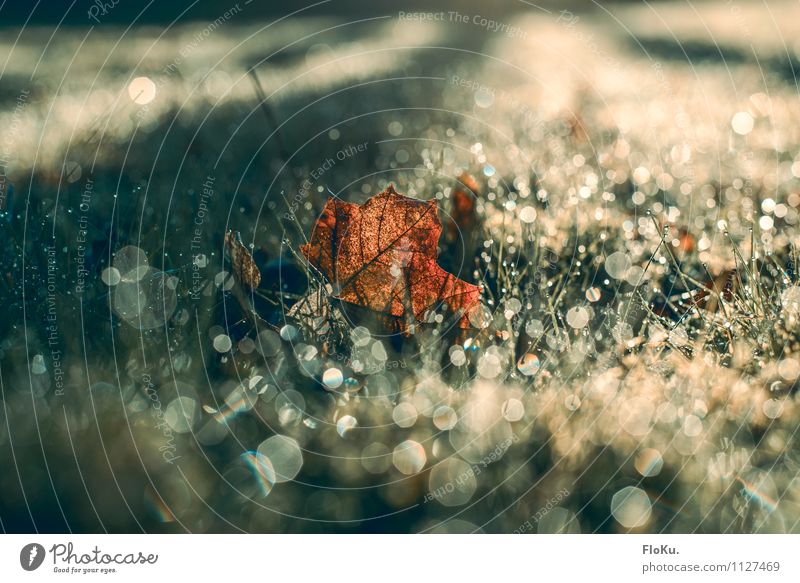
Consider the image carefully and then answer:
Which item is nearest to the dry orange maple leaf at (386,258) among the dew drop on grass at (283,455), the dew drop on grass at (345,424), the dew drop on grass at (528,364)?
the dew drop on grass at (528,364)

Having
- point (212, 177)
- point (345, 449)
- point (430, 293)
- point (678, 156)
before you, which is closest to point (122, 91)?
point (212, 177)

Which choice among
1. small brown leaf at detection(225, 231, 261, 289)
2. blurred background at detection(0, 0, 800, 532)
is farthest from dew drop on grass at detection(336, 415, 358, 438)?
small brown leaf at detection(225, 231, 261, 289)

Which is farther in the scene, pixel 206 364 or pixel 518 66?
pixel 518 66

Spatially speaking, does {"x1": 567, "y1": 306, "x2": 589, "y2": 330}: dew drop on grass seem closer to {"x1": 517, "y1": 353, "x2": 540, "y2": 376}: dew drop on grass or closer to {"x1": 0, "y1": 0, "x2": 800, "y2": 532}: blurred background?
{"x1": 0, "y1": 0, "x2": 800, "y2": 532}: blurred background

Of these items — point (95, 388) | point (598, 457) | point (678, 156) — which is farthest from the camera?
point (678, 156)

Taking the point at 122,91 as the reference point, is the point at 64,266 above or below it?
below
